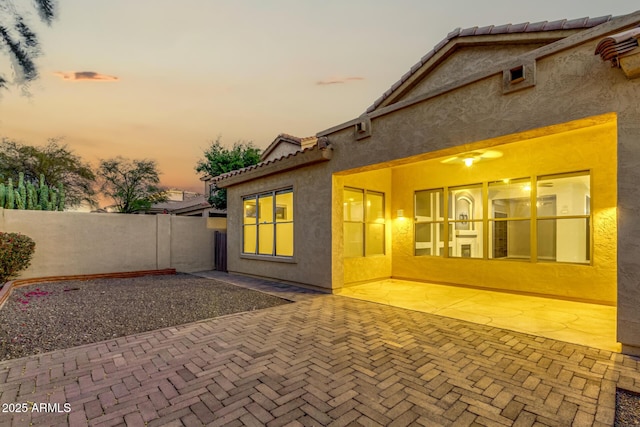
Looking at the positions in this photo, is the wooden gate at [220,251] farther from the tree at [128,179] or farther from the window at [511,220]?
the tree at [128,179]

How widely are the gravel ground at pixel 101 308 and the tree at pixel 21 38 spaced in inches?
156

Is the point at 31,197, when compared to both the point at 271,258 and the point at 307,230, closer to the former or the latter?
the point at 271,258

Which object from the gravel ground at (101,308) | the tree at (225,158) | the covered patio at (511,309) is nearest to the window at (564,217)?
the covered patio at (511,309)

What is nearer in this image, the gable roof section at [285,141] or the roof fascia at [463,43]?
the roof fascia at [463,43]

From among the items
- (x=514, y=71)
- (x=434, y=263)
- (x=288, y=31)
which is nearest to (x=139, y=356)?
(x=514, y=71)

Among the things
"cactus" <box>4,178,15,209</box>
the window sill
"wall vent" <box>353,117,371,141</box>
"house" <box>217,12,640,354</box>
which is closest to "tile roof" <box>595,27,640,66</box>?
"house" <box>217,12,640,354</box>

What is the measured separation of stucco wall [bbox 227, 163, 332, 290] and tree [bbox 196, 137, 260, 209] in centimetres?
941

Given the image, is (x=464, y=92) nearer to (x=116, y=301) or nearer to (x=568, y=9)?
(x=568, y=9)

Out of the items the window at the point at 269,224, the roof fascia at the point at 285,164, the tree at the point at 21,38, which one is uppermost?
the tree at the point at 21,38

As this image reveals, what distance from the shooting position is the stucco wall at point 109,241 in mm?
9164

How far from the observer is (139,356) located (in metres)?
3.42

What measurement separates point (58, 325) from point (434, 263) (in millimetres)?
8260

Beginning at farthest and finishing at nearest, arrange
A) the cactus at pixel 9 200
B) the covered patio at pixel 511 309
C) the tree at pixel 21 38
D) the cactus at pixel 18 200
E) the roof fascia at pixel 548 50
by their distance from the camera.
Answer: the cactus at pixel 18 200 < the cactus at pixel 9 200 < the tree at pixel 21 38 < the covered patio at pixel 511 309 < the roof fascia at pixel 548 50

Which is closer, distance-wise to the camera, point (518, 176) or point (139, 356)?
point (139, 356)
